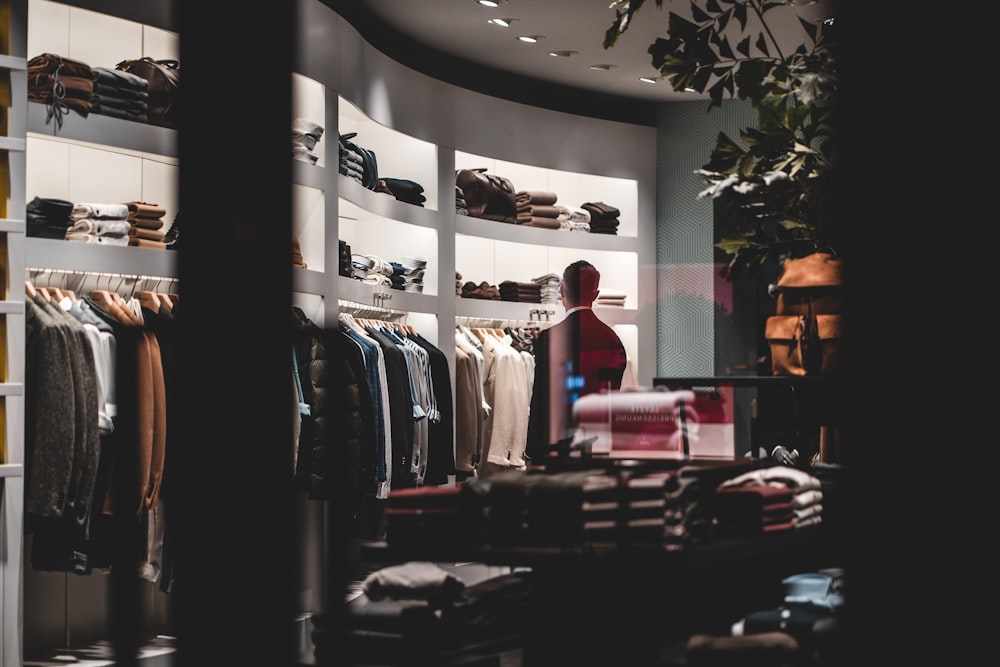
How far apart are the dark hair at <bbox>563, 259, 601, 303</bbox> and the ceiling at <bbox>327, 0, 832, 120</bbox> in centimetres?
278

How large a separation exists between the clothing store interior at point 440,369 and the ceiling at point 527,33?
0.11 ft

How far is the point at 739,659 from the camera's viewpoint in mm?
1769

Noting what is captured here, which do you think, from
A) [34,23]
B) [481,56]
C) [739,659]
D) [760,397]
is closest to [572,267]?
[760,397]

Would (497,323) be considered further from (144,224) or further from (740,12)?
(740,12)

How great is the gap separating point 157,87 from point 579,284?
90.5 inches

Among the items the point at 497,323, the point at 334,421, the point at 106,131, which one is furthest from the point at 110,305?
the point at 497,323

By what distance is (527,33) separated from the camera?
675 centimetres

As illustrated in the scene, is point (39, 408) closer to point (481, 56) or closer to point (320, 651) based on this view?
point (320, 651)

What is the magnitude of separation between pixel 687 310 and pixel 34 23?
5.13 metres

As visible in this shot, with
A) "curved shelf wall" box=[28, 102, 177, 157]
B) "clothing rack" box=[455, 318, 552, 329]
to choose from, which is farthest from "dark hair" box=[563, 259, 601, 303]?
"clothing rack" box=[455, 318, 552, 329]

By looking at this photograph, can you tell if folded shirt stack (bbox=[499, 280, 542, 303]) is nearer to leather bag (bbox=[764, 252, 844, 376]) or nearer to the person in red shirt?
the person in red shirt

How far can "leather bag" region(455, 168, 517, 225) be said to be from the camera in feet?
23.8

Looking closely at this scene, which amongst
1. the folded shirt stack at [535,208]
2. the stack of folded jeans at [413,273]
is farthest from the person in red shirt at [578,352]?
the folded shirt stack at [535,208]

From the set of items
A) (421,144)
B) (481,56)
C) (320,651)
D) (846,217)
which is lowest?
(320,651)
